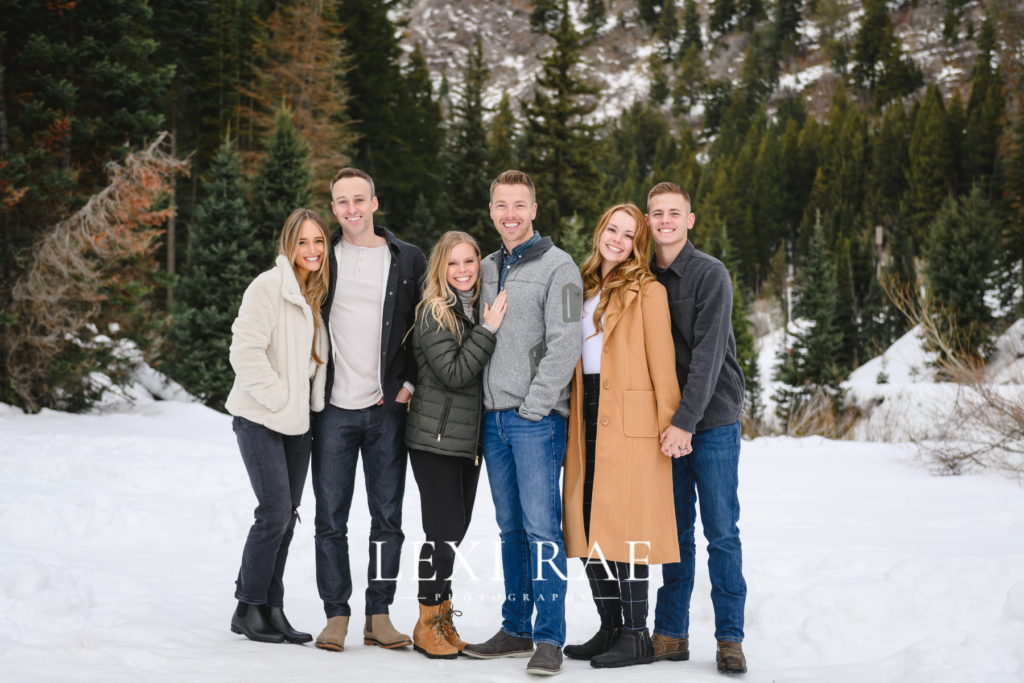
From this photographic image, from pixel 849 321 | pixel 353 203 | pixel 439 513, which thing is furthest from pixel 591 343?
→ pixel 849 321

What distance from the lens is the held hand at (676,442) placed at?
3434 millimetres

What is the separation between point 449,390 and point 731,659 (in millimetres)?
1847

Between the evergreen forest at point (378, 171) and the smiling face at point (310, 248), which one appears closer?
the smiling face at point (310, 248)

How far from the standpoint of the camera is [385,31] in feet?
115

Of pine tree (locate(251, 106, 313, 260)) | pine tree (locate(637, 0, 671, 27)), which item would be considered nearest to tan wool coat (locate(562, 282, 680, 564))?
pine tree (locate(251, 106, 313, 260))

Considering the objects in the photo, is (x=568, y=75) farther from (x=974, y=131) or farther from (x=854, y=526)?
(x=974, y=131)

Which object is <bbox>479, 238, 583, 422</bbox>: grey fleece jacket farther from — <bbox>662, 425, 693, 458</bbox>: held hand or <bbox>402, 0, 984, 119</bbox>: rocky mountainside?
<bbox>402, 0, 984, 119</bbox>: rocky mountainside

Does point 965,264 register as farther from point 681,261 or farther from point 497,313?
point 497,313

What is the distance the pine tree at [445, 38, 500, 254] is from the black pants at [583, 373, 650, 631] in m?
27.0

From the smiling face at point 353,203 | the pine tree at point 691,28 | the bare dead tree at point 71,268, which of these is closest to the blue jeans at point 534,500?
the smiling face at point 353,203

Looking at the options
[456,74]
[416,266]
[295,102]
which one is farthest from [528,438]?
[456,74]

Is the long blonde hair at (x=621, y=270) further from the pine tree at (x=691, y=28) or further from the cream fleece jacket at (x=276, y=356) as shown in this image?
the pine tree at (x=691, y=28)

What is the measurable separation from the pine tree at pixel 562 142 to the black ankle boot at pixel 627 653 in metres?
26.1

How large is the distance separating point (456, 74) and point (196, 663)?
12517 cm
